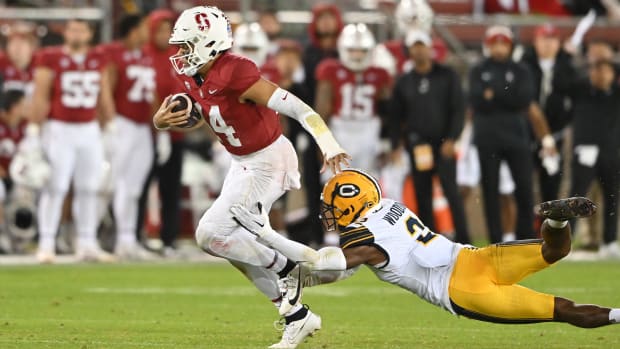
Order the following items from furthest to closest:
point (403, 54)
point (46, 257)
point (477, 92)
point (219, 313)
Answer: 1. point (403, 54)
2. point (477, 92)
3. point (46, 257)
4. point (219, 313)

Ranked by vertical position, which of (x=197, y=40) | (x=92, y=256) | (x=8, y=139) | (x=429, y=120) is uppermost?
(x=197, y=40)

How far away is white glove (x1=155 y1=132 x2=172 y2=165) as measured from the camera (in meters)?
12.9

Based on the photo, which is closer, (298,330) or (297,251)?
(297,251)

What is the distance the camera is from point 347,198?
21.7ft

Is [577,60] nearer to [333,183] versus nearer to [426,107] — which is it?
[426,107]

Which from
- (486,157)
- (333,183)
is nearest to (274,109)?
(333,183)

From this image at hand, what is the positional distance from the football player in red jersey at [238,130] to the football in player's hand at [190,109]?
28mm

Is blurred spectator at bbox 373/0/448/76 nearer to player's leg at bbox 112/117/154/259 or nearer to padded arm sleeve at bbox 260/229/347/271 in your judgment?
player's leg at bbox 112/117/154/259

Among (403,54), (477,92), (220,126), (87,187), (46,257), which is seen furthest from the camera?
(403,54)

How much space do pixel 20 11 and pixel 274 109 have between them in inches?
368

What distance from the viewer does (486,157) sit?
12.3 m

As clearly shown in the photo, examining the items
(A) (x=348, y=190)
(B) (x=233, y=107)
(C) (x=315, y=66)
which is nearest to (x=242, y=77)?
(B) (x=233, y=107)

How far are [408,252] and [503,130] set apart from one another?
5.88 meters

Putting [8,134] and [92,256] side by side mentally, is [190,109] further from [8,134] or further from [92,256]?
[8,134]
